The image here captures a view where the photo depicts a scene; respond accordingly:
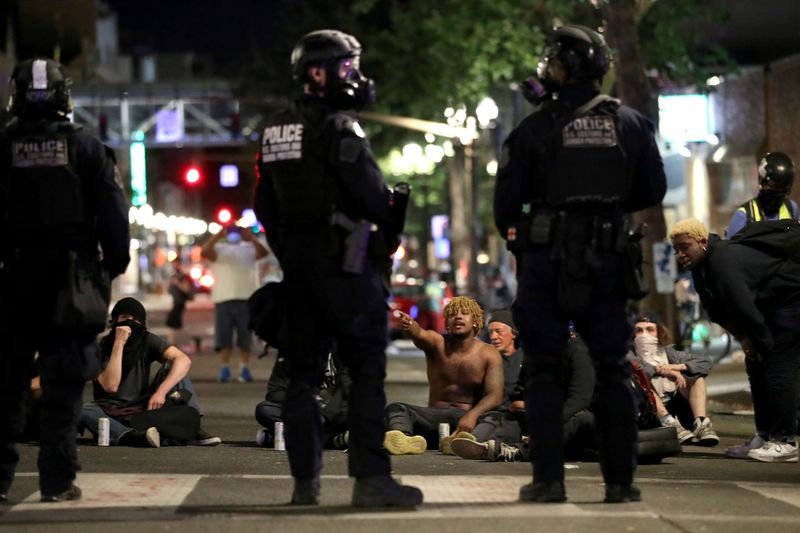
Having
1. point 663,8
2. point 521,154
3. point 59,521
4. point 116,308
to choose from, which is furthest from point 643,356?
point 663,8

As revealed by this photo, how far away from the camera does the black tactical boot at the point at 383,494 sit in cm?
728

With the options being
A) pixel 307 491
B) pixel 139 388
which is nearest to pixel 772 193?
pixel 139 388

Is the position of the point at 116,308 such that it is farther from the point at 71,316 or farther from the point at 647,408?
the point at 71,316

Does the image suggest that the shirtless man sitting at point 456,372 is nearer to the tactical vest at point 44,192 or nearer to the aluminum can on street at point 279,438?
the aluminum can on street at point 279,438

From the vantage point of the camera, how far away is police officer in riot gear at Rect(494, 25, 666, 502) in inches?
290

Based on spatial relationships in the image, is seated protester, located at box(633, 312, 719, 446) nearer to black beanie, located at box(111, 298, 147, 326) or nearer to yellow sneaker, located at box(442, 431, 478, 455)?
yellow sneaker, located at box(442, 431, 478, 455)

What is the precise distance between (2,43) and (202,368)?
1490 cm

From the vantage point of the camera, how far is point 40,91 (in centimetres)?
751

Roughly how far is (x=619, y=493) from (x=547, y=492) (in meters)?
0.34

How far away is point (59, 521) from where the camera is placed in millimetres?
6957

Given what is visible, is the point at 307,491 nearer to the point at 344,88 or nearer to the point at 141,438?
the point at 344,88

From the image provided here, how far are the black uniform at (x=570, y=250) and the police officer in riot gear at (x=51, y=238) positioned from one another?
5.79 ft

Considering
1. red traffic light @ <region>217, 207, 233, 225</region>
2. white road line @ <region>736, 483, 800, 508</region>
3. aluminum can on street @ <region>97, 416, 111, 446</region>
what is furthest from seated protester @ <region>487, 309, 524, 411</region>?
red traffic light @ <region>217, 207, 233, 225</region>

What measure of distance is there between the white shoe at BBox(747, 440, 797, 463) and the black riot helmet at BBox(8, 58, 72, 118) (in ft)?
18.0
